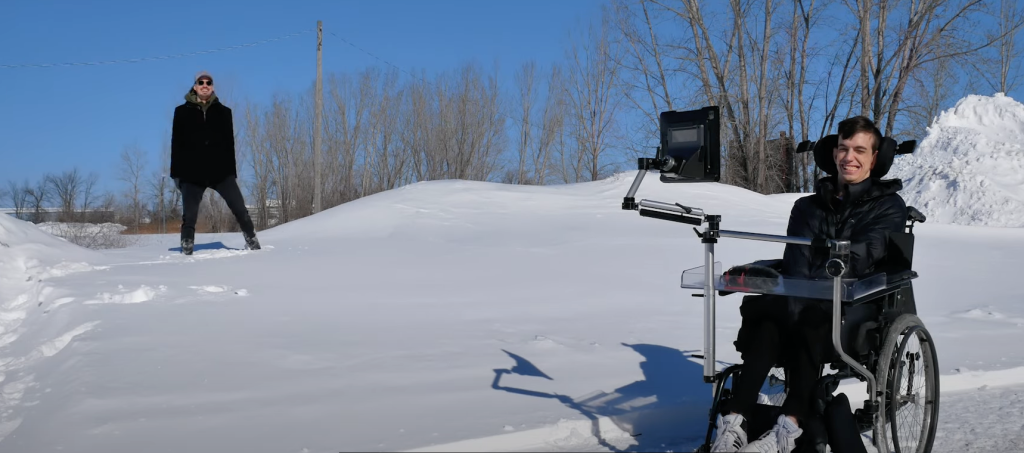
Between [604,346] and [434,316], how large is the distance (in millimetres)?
1375

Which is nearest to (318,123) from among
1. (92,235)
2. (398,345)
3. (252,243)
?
(92,235)

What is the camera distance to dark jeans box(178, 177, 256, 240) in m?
7.43

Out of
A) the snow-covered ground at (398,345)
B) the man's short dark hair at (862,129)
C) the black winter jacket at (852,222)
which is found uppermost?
the man's short dark hair at (862,129)

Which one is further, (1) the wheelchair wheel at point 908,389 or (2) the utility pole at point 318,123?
(2) the utility pole at point 318,123

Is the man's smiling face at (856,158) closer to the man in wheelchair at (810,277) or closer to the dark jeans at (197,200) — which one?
the man in wheelchair at (810,277)

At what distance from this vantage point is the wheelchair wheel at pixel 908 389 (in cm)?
295

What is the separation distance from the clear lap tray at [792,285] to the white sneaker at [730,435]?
53 cm

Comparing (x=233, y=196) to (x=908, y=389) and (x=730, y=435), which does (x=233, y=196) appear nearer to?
(x=730, y=435)

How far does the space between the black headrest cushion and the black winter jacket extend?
0.30 ft

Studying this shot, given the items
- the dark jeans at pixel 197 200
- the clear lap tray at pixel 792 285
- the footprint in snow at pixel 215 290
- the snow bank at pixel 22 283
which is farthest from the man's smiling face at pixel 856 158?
the dark jeans at pixel 197 200

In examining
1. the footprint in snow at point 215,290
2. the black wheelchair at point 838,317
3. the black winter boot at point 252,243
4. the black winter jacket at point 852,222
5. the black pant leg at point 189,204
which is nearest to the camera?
the black wheelchair at point 838,317

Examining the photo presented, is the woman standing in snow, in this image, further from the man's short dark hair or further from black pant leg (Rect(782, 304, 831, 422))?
black pant leg (Rect(782, 304, 831, 422))

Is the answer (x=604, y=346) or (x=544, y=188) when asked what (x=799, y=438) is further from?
(x=544, y=188)

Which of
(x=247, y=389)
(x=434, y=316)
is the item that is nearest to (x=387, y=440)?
(x=247, y=389)
